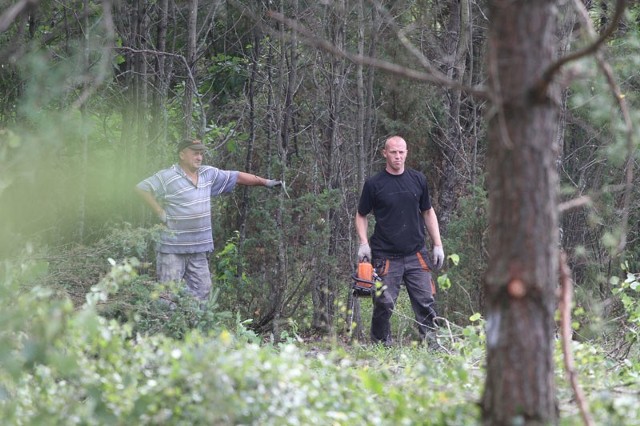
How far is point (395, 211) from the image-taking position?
30.3 ft

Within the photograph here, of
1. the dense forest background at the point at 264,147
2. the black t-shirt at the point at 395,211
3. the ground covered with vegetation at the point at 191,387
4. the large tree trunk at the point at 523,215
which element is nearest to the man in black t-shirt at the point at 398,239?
the black t-shirt at the point at 395,211

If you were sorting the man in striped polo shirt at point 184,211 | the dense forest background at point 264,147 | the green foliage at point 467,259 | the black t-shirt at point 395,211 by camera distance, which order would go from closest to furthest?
the black t-shirt at point 395,211 < the man in striped polo shirt at point 184,211 < the dense forest background at point 264,147 < the green foliage at point 467,259

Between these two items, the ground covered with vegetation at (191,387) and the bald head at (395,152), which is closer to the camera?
the ground covered with vegetation at (191,387)

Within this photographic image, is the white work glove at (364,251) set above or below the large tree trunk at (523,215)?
below

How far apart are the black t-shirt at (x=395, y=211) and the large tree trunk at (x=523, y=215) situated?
552cm

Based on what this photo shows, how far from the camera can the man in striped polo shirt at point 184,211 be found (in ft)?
30.8

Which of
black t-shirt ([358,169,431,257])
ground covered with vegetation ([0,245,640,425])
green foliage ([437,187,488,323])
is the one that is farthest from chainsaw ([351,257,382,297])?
ground covered with vegetation ([0,245,640,425])

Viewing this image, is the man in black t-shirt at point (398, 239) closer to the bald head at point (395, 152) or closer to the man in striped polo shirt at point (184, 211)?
the bald head at point (395, 152)

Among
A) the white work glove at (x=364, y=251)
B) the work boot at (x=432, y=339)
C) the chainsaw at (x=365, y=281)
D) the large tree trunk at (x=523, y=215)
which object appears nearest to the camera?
the large tree trunk at (x=523, y=215)

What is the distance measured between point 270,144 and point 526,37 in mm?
8175

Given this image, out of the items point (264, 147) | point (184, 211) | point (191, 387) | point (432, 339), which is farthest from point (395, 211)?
point (191, 387)

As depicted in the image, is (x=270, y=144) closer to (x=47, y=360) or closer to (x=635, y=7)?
(x=635, y=7)

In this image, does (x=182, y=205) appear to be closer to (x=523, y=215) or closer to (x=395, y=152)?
(x=395, y=152)

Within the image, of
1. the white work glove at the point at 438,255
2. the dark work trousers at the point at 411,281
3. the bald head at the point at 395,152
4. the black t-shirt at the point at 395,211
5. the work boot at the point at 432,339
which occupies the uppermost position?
the bald head at the point at 395,152
